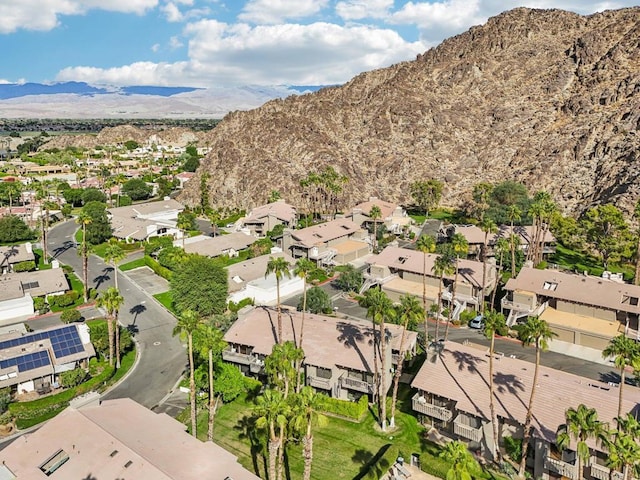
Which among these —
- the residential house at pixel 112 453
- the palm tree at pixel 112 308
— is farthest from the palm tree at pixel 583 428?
the palm tree at pixel 112 308

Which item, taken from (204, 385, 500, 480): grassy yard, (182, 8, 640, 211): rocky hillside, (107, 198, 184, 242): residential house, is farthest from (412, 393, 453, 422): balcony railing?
(182, 8, 640, 211): rocky hillside

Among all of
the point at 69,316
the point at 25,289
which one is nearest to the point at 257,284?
the point at 69,316

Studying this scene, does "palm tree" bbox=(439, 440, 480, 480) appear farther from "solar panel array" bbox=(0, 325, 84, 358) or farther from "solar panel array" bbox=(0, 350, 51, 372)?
"solar panel array" bbox=(0, 350, 51, 372)

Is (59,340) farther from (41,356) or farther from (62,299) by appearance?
(62,299)

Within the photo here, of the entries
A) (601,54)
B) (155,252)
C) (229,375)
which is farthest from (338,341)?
(601,54)

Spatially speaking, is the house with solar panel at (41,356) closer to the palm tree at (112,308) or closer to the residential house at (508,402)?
the palm tree at (112,308)

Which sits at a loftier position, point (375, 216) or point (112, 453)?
point (375, 216)
